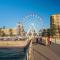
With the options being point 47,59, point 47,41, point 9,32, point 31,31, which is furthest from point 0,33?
point 47,59

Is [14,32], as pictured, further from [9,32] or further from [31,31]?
[31,31]

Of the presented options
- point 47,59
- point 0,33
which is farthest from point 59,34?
point 47,59

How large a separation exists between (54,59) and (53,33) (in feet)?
321

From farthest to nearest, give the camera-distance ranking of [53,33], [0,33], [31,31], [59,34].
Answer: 1. [0,33]
2. [59,34]
3. [53,33]
4. [31,31]

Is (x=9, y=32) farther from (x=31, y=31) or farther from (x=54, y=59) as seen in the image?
(x=54, y=59)

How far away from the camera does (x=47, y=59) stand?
16.8 m

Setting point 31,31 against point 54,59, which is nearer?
point 54,59

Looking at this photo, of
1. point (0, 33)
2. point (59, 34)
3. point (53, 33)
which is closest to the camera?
point (53, 33)

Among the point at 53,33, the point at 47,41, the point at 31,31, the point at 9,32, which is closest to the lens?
the point at 47,41

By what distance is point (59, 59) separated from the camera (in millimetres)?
16312

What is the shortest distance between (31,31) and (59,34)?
51.7 m

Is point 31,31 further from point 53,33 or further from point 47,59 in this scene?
point 47,59

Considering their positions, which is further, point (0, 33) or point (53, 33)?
point (0, 33)

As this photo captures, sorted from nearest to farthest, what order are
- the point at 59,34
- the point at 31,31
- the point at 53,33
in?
the point at 31,31 → the point at 53,33 → the point at 59,34
